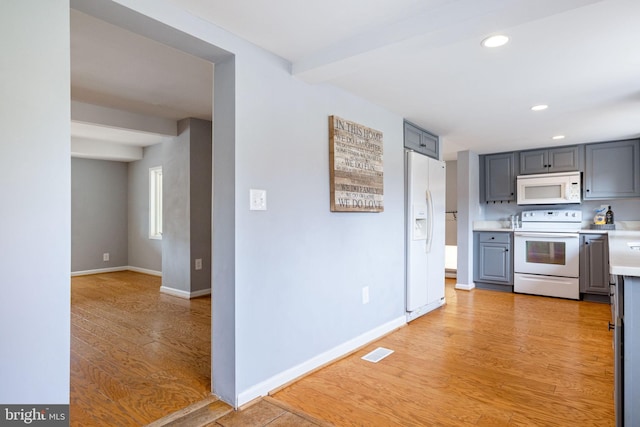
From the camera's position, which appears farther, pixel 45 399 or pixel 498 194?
pixel 498 194

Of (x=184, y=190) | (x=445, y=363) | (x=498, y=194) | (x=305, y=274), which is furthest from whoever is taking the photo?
(x=498, y=194)

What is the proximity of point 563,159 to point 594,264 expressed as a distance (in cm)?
146

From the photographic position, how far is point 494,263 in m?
5.25

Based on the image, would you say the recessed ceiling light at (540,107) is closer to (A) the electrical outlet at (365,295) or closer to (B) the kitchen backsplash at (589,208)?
(A) the electrical outlet at (365,295)

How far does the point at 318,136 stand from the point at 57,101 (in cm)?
159

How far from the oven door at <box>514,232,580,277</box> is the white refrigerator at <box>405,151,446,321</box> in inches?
58.4

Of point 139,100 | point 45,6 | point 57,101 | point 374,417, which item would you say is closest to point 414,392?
point 374,417

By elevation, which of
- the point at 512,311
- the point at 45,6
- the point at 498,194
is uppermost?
the point at 45,6

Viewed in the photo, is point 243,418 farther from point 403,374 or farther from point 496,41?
point 496,41

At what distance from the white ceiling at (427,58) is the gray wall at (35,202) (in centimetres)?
66

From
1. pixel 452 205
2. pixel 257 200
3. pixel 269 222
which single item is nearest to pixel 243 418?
pixel 269 222

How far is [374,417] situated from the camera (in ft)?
6.38

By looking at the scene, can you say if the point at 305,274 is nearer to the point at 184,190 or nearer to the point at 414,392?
the point at 414,392

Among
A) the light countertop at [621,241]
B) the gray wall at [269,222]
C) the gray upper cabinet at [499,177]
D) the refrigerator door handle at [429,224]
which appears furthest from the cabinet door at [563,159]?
the gray wall at [269,222]
